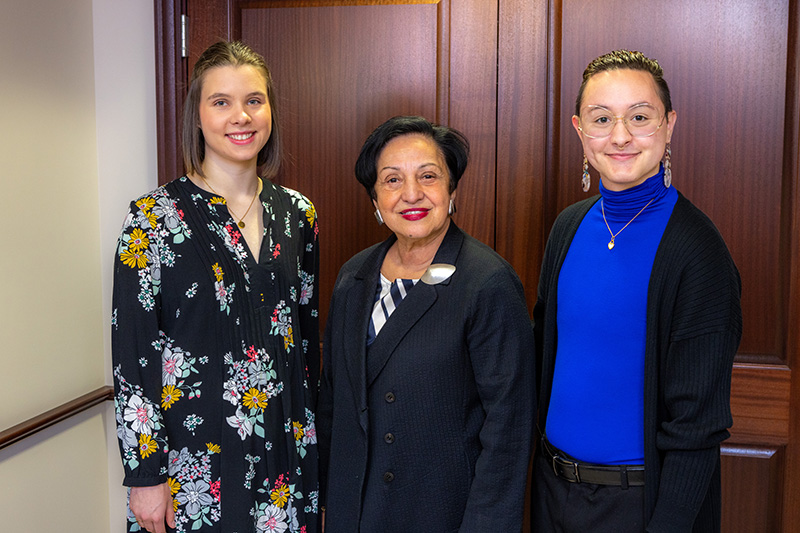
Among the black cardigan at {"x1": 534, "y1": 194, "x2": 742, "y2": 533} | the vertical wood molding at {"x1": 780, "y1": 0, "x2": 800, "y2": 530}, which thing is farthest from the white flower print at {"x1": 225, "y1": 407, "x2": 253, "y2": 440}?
the vertical wood molding at {"x1": 780, "y1": 0, "x2": 800, "y2": 530}

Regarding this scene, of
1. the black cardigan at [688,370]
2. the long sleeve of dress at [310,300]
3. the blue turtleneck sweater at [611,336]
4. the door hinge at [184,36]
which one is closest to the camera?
the black cardigan at [688,370]

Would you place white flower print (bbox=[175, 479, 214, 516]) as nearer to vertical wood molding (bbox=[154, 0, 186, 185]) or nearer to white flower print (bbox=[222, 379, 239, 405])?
white flower print (bbox=[222, 379, 239, 405])

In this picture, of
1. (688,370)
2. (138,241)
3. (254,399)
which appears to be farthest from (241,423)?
(688,370)

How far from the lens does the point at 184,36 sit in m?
2.22

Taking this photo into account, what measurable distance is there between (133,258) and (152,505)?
21.9 inches

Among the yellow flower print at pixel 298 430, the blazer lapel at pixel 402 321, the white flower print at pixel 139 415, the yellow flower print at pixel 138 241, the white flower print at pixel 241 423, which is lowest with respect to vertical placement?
the yellow flower print at pixel 298 430

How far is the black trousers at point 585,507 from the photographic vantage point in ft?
4.60

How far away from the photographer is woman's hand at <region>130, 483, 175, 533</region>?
1574 millimetres

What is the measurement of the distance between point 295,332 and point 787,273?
1.36 meters

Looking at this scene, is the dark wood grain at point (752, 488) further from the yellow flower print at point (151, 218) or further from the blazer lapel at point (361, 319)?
the yellow flower print at point (151, 218)

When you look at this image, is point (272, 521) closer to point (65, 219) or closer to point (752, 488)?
point (65, 219)

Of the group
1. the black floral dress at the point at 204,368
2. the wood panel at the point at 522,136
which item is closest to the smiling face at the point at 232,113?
the black floral dress at the point at 204,368

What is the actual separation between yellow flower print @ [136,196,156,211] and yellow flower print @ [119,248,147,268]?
0.35 feet

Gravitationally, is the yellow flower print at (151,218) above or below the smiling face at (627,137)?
below
